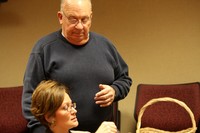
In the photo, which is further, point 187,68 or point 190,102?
point 187,68

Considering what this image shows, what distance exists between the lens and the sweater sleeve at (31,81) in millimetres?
1449

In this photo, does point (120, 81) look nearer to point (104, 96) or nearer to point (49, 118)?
point (104, 96)

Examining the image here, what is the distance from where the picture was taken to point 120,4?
3.35 meters

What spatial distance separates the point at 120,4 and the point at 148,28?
1.26 ft

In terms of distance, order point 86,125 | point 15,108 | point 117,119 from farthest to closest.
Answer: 1. point 117,119
2. point 15,108
3. point 86,125

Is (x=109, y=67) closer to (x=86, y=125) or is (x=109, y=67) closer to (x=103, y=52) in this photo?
(x=103, y=52)

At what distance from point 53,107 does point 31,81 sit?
26 centimetres

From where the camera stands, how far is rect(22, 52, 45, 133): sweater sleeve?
57.1 inches

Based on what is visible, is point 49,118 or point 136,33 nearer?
point 49,118

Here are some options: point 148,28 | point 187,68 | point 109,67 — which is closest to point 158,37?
point 148,28

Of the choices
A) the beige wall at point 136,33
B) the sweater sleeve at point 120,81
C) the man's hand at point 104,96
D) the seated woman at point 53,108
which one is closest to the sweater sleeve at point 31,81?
the seated woman at point 53,108

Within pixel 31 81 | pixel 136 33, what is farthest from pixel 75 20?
pixel 136 33

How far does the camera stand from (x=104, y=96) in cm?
152

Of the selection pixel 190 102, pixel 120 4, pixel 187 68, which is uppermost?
pixel 120 4
